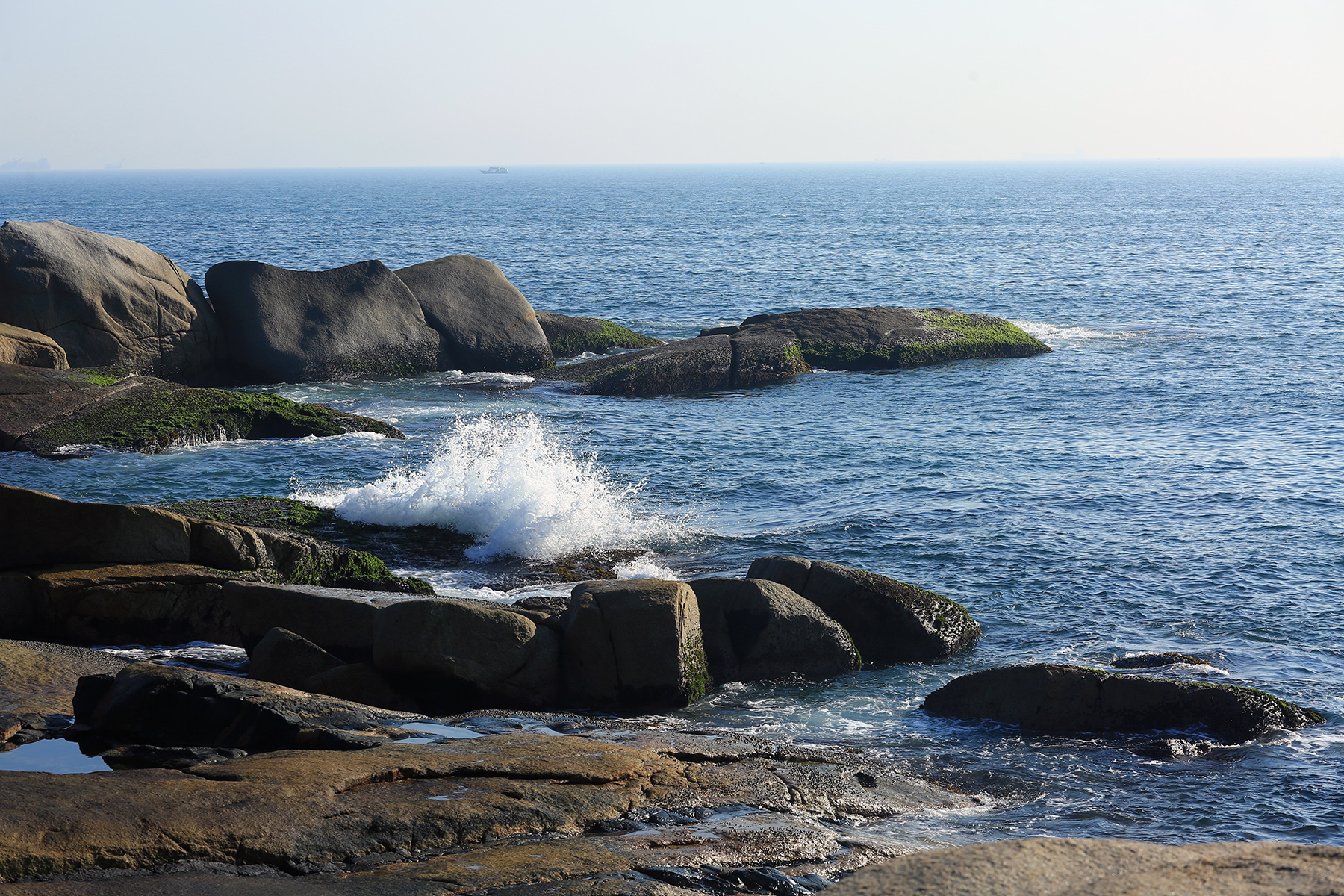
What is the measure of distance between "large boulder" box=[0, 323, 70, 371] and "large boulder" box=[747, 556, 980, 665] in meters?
18.0

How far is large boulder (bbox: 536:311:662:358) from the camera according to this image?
33906 mm

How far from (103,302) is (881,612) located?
21305 millimetres

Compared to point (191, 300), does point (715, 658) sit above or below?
below

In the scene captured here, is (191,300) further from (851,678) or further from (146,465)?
(851,678)

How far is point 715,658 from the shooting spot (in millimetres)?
12281

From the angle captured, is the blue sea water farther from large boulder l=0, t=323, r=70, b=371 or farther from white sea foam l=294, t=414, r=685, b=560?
large boulder l=0, t=323, r=70, b=371

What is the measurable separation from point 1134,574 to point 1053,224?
86.9m

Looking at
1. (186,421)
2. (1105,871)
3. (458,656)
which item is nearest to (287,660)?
(458,656)

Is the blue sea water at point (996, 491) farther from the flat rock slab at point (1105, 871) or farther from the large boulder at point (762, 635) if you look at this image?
the flat rock slab at point (1105, 871)

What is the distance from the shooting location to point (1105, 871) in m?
4.59

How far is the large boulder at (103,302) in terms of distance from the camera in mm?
24891

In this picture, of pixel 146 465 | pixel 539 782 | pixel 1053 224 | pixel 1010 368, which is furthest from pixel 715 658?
pixel 1053 224

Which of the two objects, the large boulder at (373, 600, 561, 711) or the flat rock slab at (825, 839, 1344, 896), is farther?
the large boulder at (373, 600, 561, 711)

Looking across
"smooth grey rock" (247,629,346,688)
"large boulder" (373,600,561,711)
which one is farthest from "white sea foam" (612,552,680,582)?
"smooth grey rock" (247,629,346,688)
